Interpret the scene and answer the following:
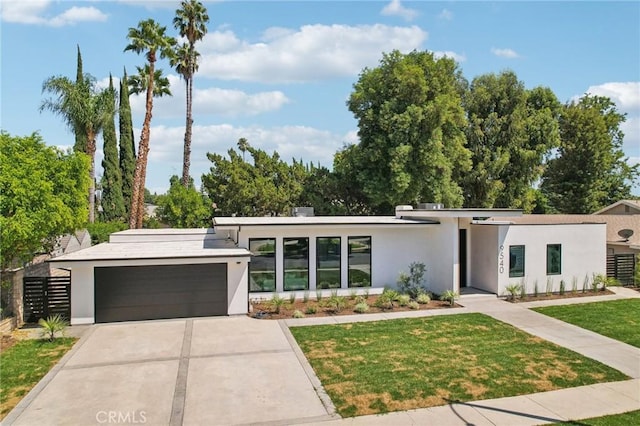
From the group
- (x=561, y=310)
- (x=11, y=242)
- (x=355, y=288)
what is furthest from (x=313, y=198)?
(x=11, y=242)

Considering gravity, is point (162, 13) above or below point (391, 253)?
above

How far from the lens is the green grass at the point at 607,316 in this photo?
12.5 meters

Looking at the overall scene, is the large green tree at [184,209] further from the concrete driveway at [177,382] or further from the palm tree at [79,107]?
the concrete driveway at [177,382]

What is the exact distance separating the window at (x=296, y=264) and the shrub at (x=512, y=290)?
752cm

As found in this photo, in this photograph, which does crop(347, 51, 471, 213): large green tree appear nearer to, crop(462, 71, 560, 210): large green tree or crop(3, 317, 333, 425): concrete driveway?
crop(462, 71, 560, 210): large green tree

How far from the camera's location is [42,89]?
2855cm

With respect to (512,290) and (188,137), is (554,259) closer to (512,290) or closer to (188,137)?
(512,290)

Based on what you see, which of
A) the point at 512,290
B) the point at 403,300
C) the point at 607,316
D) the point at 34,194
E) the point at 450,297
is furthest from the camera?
the point at 512,290

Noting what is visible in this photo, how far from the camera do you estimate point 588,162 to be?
40.8 metres

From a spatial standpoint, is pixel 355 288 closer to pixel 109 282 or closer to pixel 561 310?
pixel 561 310

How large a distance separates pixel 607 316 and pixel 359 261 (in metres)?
8.36

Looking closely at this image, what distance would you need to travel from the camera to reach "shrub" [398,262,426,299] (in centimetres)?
1711

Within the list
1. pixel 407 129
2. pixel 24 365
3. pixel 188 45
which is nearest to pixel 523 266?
pixel 407 129

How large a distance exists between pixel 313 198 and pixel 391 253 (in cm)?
1436
